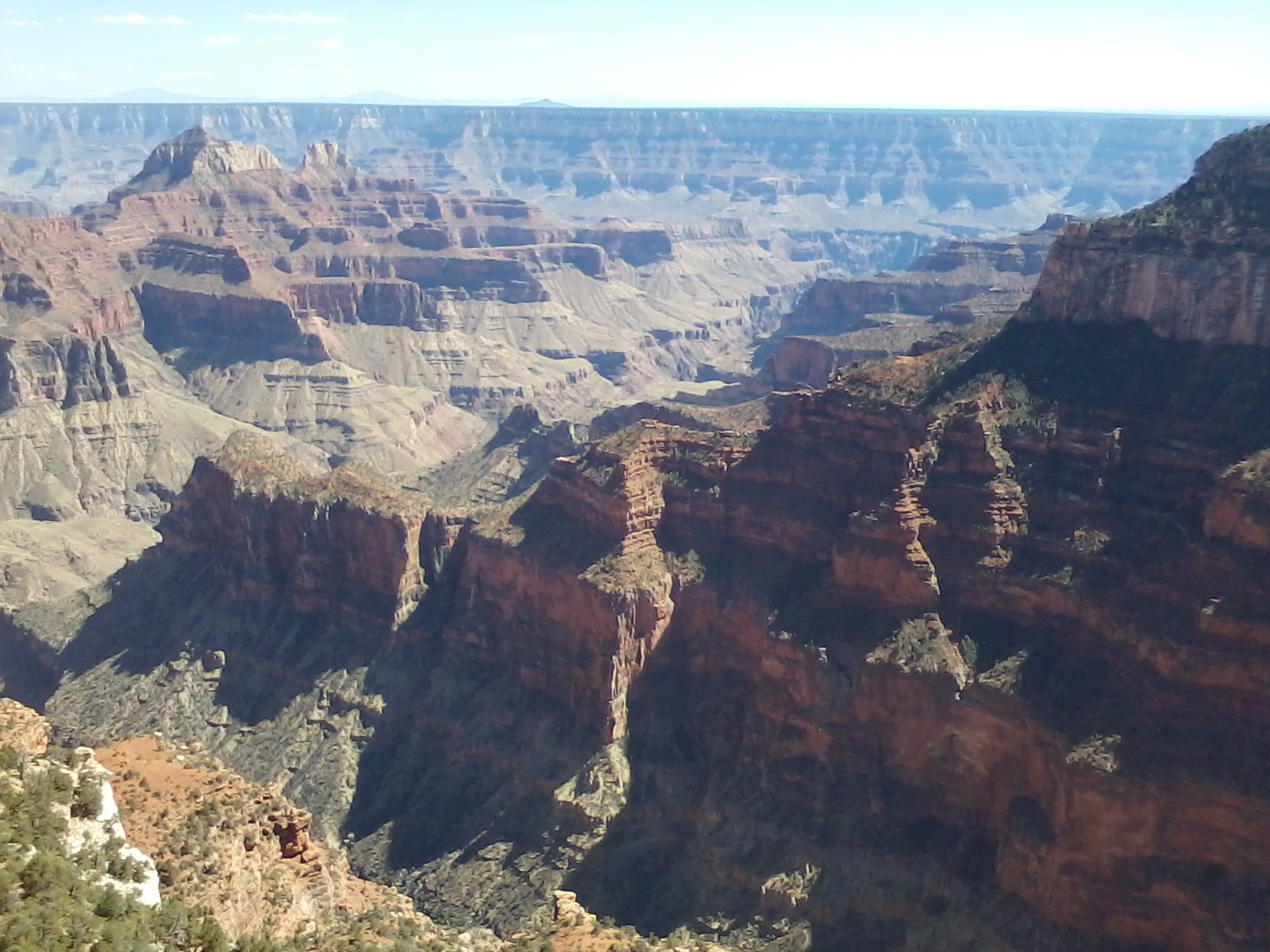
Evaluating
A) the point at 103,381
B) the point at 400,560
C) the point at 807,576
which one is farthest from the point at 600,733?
the point at 103,381

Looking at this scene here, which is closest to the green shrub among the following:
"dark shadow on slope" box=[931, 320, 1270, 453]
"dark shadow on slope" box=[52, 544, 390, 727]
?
"dark shadow on slope" box=[52, 544, 390, 727]

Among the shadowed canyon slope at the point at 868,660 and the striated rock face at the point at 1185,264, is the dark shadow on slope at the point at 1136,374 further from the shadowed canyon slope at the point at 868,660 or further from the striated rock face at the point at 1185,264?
the striated rock face at the point at 1185,264

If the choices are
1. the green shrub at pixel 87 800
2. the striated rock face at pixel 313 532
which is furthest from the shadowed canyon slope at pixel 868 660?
the green shrub at pixel 87 800

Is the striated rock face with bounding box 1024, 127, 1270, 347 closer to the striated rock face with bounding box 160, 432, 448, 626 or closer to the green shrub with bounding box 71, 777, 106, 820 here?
the striated rock face with bounding box 160, 432, 448, 626

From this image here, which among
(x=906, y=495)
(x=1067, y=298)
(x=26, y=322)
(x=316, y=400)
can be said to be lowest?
(x=316, y=400)

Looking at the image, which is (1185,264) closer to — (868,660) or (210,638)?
(868,660)

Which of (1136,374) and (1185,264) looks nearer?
(1136,374)

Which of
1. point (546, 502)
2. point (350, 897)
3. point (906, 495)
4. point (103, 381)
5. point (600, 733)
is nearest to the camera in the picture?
point (350, 897)

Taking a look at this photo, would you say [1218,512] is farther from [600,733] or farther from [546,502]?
[546,502]

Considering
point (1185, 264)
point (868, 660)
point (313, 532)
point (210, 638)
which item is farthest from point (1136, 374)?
point (210, 638)
